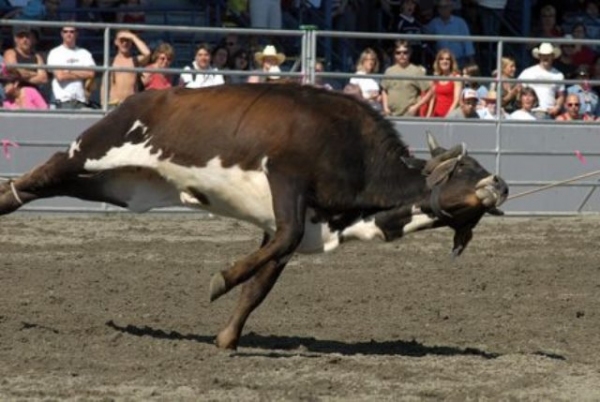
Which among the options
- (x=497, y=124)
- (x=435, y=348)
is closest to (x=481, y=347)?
(x=435, y=348)

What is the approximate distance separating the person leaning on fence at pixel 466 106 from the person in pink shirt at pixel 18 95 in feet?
13.6

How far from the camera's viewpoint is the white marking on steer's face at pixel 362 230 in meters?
7.87

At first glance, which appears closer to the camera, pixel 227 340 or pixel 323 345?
pixel 227 340

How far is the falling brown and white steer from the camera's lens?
25.2 ft

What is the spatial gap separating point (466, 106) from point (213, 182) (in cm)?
812

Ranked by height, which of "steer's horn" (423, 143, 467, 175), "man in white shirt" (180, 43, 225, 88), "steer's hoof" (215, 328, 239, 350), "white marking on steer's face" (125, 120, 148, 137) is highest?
"white marking on steer's face" (125, 120, 148, 137)

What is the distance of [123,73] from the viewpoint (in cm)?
1480

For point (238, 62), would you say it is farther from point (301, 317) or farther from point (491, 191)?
point (491, 191)

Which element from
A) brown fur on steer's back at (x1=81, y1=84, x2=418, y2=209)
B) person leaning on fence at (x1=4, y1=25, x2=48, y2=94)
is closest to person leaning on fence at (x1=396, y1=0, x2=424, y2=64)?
person leaning on fence at (x1=4, y1=25, x2=48, y2=94)

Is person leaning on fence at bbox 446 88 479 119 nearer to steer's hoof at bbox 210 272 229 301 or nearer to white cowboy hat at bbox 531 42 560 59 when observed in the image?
white cowboy hat at bbox 531 42 560 59

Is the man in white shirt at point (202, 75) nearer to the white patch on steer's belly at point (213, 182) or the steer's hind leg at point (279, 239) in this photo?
the white patch on steer's belly at point (213, 182)

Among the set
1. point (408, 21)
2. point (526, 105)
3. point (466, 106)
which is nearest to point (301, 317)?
point (466, 106)

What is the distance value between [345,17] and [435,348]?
11114 mm

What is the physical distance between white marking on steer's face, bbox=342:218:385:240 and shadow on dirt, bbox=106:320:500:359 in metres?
0.63
